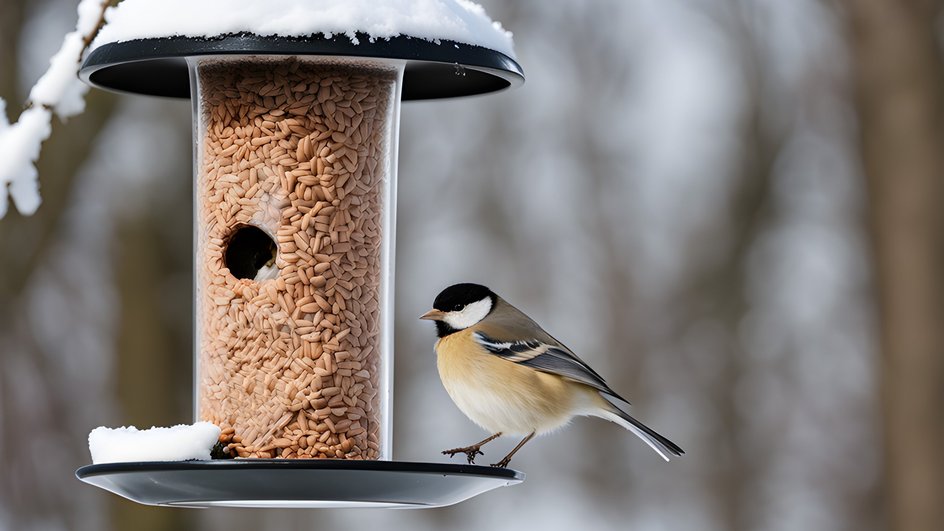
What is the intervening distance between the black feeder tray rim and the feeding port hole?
65 cm

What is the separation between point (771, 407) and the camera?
16.2 metres

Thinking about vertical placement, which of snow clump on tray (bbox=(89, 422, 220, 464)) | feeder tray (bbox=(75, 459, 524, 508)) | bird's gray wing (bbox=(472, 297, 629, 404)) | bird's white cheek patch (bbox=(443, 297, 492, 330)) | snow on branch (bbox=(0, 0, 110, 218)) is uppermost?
snow on branch (bbox=(0, 0, 110, 218))

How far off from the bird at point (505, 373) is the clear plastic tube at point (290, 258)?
2.58 ft

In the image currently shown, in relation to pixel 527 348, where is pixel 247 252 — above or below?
above

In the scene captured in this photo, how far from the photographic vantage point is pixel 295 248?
4316 mm

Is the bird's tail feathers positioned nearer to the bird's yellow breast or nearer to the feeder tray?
the bird's yellow breast

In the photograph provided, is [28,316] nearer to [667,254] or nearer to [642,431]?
[667,254]

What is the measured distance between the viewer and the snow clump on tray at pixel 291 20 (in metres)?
3.84

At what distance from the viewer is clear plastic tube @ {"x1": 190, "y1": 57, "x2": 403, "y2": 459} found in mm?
4301

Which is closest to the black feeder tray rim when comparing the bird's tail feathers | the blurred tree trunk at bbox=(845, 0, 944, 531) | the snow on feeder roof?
the snow on feeder roof

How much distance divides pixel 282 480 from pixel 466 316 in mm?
1885

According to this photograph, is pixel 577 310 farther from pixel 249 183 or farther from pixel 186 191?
pixel 249 183

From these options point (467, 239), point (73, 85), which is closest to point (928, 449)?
point (467, 239)

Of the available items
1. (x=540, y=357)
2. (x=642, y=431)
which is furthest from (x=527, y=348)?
(x=642, y=431)
